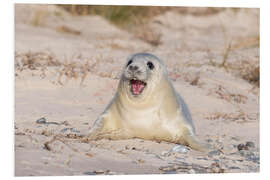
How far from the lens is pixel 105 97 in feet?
24.1

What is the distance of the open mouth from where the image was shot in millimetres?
5234

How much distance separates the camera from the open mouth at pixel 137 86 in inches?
206

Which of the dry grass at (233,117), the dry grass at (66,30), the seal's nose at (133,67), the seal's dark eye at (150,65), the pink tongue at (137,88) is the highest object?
the dry grass at (66,30)

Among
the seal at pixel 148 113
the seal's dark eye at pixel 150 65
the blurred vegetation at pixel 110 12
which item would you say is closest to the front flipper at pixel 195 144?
the seal at pixel 148 113

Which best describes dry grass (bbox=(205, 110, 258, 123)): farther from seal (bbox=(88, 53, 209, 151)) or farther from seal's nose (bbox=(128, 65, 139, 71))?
seal's nose (bbox=(128, 65, 139, 71))

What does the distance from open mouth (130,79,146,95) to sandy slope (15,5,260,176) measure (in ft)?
1.55

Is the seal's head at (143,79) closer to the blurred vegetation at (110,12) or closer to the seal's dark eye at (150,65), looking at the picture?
the seal's dark eye at (150,65)

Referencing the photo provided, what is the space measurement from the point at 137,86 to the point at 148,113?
10.8 inches

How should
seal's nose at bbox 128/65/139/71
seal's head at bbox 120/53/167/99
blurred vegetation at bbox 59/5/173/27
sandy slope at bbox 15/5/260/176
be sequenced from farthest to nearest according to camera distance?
blurred vegetation at bbox 59/5/173/27, seal's head at bbox 120/53/167/99, seal's nose at bbox 128/65/139/71, sandy slope at bbox 15/5/260/176

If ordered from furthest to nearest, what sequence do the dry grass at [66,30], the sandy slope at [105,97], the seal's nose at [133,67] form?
the dry grass at [66,30], the seal's nose at [133,67], the sandy slope at [105,97]

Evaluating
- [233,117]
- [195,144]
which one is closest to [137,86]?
[195,144]

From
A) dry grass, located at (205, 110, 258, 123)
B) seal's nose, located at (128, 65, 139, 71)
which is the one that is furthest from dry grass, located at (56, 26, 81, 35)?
seal's nose, located at (128, 65, 139, 71)
